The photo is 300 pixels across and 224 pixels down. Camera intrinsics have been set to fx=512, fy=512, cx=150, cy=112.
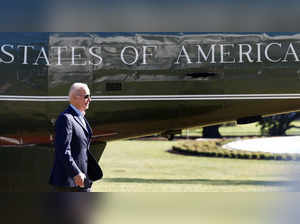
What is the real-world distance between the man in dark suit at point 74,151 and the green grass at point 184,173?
455 cm

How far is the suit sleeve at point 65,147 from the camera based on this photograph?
3602 millimetres

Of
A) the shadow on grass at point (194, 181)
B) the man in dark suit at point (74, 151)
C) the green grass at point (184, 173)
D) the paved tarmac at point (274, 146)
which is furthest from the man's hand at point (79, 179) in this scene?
the paved tarmac at point (274, 146)

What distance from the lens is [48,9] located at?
5.54 metres

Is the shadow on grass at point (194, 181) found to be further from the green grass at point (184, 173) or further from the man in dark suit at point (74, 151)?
the man in dark suit at point (74, 151)

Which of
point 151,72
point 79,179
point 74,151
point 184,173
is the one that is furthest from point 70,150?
point 184,173

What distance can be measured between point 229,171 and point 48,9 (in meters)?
8.39

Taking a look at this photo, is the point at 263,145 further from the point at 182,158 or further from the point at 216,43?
the point at 216,43

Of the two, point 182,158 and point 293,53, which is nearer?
point 293,53

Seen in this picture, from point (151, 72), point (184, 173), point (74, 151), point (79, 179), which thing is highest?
point (151, 72)

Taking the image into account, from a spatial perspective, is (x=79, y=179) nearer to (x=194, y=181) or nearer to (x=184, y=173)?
(x=194, y=181)

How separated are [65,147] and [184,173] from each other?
917 cm

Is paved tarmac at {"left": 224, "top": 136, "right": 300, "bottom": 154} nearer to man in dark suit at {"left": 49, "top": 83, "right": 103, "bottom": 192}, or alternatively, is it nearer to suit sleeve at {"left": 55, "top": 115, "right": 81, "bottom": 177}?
man in dark suit at {"left": 49, "top": 83, "right": 103, "bottom": 192}

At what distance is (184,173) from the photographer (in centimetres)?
1258

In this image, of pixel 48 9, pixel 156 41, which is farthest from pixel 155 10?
pixel 48 9
